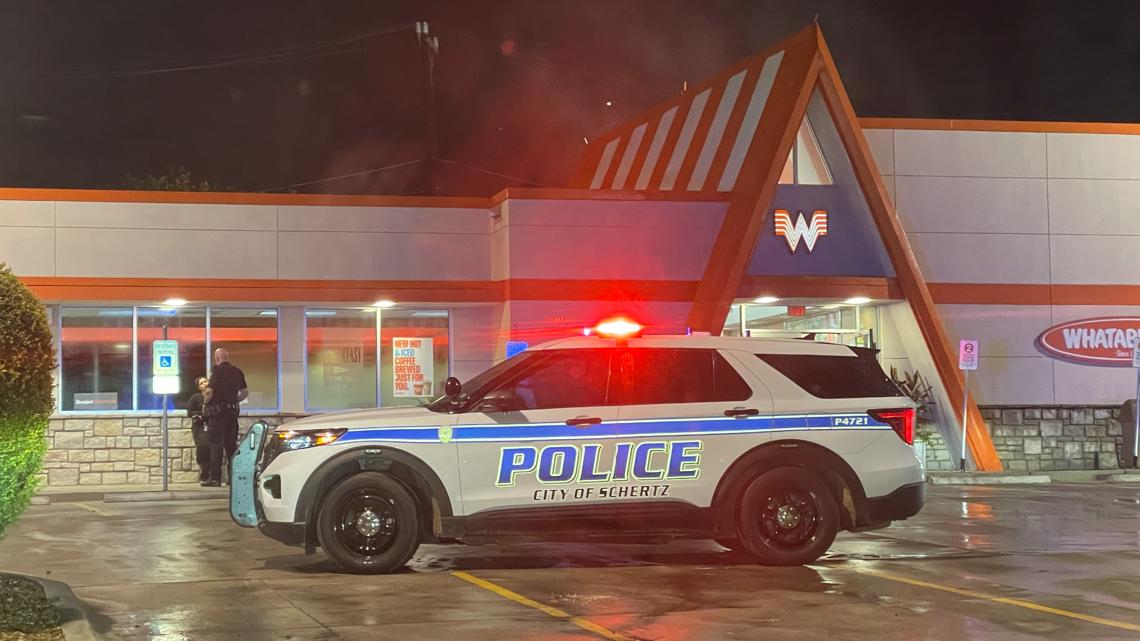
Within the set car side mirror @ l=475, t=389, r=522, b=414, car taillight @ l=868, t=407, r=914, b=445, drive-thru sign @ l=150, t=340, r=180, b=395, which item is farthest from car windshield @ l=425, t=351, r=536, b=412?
drive-thru sign @ l=150, t=340, r=180, b=395

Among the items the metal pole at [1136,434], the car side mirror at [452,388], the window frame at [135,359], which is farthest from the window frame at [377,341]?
the metal pole at [1136,434]

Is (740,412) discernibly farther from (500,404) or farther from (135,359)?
(135,359)

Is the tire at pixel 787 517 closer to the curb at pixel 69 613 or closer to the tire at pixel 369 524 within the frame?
the tire at pixel 369 524

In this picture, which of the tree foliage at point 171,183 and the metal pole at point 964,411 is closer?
the metal pole at point 964,411

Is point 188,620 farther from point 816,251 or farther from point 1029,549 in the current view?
point 816,251

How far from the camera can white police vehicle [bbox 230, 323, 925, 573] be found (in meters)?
9.68

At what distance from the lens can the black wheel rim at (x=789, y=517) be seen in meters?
10.1

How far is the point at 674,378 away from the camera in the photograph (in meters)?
10.2

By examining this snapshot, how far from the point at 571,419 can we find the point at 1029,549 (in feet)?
14.7

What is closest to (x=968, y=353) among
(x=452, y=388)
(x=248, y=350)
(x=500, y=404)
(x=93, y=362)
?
(x=248, y=350)

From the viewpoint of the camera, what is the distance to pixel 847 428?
33.6 ft

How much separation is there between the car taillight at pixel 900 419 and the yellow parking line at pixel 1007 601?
1164 millimetres

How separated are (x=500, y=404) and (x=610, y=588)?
1717 millimetres

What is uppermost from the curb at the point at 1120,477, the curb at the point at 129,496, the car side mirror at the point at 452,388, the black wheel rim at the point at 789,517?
the car side mirror at the point at 452,388
